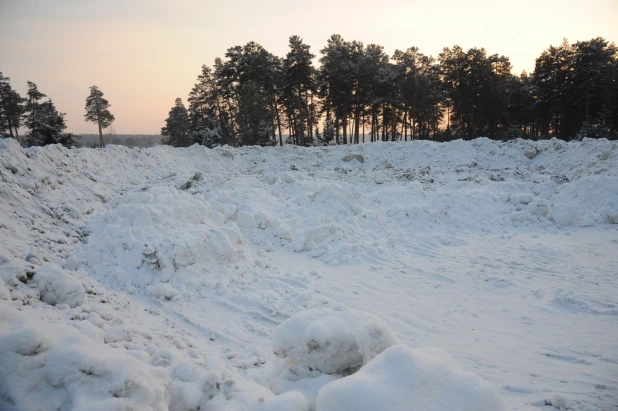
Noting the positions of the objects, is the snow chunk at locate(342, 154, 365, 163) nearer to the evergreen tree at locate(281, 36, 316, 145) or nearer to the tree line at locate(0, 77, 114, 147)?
the evergreen tree at locate(281, 36, 316, 145)

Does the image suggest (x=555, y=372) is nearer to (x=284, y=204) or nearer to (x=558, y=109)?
(x=284, y=204)

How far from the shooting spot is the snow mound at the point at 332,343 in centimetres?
354

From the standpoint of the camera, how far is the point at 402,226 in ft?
36.8

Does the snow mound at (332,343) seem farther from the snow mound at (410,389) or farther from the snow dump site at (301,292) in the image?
the snow mound at (410,389)

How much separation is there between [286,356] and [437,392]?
1801 millimetres

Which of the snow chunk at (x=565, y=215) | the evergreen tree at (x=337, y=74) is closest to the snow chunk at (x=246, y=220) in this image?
the snow chunk at (x=565, y=215)

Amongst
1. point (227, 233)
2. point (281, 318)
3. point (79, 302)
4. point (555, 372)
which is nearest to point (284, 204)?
point (227, 233)

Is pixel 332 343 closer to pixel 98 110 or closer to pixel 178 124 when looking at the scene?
pixel 178 124

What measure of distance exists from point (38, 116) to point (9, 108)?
1134cm

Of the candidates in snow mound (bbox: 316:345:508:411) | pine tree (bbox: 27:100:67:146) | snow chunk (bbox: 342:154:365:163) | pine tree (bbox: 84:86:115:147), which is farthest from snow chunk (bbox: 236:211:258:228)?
pine tree (bbox: 84:86:115:147)

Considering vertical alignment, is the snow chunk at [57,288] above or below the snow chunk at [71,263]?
above

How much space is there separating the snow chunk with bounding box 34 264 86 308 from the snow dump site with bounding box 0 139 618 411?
2 cm

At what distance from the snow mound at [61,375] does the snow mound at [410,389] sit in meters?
1.58

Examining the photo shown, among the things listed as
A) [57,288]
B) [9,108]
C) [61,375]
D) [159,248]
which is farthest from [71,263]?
[9,108]
